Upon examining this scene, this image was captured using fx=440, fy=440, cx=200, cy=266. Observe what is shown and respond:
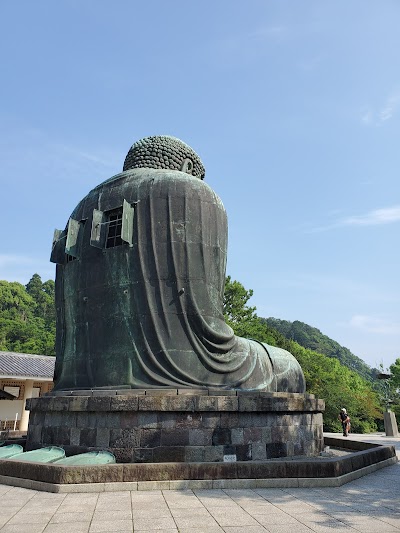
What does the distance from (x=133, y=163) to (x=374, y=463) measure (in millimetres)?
8678

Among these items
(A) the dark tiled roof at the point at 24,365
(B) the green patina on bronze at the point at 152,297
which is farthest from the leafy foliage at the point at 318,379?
(B) the green patina on bronze at the point at 152,297

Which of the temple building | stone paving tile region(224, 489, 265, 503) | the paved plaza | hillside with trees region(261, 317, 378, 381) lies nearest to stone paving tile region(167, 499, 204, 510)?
the paved plaza

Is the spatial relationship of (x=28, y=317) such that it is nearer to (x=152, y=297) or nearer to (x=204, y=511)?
(x=152, y=297)

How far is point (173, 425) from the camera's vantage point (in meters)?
7.23

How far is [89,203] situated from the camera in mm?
10172

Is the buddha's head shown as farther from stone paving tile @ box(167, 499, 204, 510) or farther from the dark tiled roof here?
the dark tiled roof

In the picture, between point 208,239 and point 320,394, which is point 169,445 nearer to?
point 208,239

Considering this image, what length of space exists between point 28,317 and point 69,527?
65228 mm

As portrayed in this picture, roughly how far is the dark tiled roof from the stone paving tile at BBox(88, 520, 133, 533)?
61.5 feet

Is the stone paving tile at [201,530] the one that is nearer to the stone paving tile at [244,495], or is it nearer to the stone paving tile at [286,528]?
the stone paving tile at [286,528]

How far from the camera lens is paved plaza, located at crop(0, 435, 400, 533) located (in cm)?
444

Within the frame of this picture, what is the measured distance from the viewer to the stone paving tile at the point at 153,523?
443cm

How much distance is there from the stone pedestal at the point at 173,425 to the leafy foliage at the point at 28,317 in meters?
34.0

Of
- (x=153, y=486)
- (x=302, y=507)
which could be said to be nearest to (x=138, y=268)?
(x=153, y=486)
